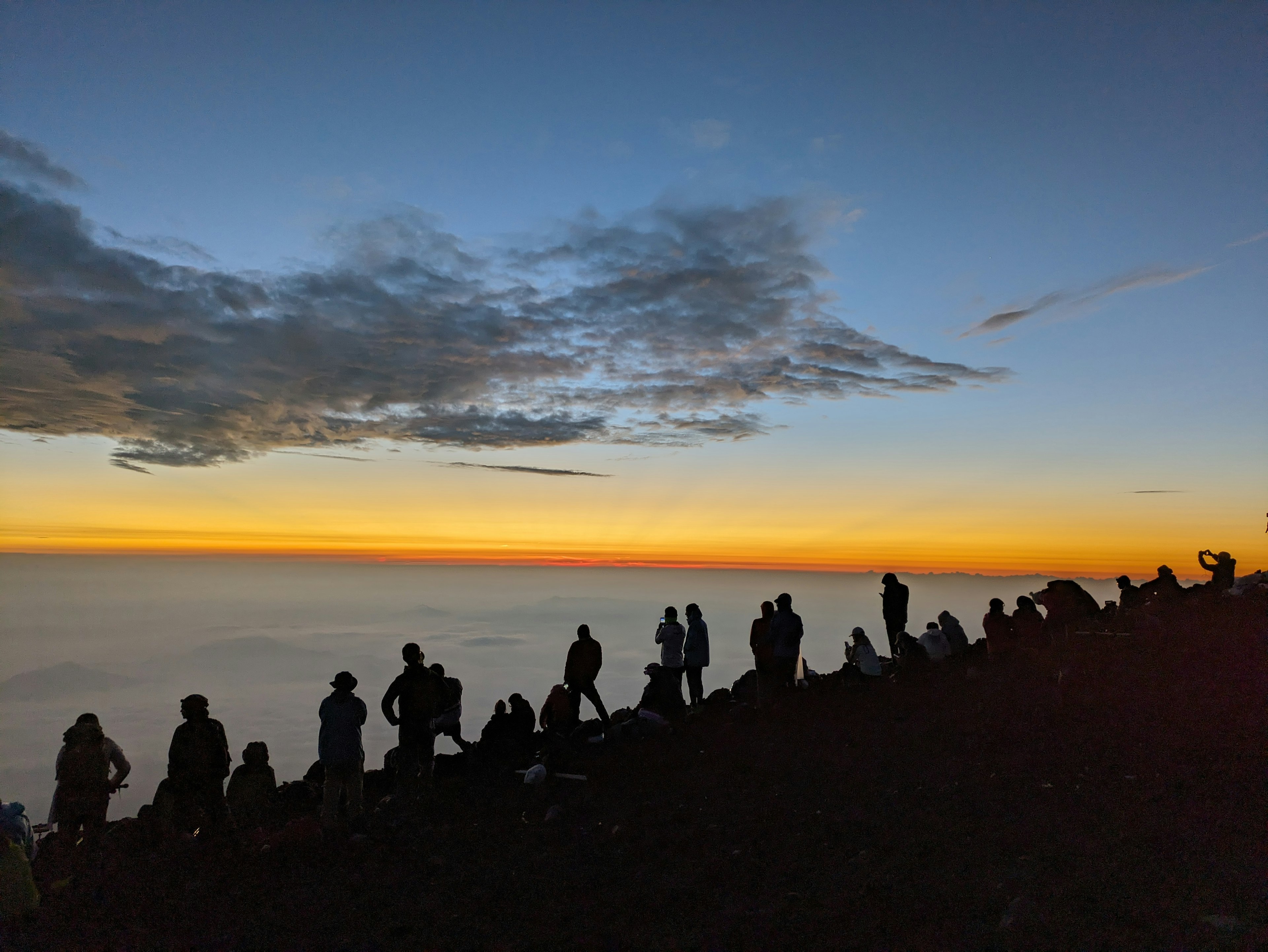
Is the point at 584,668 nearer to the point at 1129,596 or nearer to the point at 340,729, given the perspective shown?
the point at 340,729

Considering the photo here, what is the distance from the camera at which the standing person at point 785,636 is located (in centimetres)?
1313

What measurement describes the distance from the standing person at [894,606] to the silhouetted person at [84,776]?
12.7 meters

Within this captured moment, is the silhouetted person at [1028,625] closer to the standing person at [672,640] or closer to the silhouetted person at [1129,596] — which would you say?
the silhouetted person at [1129,596]

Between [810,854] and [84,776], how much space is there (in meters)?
8.33

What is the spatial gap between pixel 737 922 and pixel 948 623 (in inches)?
473

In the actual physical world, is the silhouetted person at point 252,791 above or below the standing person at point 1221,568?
below


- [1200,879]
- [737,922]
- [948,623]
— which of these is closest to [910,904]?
[737,922]

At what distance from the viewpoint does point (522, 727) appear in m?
12.0

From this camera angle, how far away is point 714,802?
9.23 meters

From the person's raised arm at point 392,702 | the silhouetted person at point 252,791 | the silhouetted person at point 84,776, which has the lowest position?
the silhouetted person at point 252,791

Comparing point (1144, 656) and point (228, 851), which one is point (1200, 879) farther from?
point (228, 851)

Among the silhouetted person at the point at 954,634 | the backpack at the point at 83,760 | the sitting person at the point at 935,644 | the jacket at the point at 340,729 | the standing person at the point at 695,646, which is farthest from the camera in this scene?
the silhouetted person at the point at 954,634

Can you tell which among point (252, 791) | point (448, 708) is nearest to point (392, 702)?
point (448, 708)

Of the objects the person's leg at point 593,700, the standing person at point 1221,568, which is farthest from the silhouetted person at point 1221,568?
the person's leg at point 593,700
